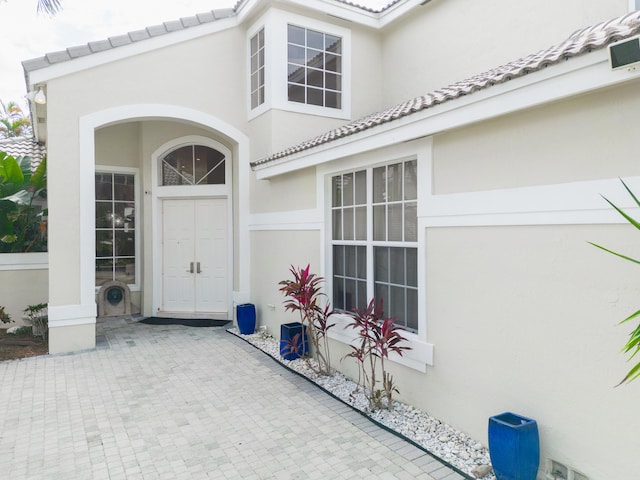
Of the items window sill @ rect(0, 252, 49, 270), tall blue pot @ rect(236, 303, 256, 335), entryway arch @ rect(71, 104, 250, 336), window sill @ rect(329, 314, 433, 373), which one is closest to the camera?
window sill @ rect(329, 314, 433, 373)

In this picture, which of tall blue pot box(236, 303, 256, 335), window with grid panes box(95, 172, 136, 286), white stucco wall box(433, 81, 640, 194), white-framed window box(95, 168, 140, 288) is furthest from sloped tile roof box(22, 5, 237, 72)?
white stucco wall box(433, 81, 640, 194)

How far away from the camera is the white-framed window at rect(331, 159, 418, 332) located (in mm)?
5609

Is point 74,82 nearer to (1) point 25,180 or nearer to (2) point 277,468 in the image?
(1) point 25,180

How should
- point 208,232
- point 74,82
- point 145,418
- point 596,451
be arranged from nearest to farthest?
point 596,451
point 145,418
point 74,82
point 208,232

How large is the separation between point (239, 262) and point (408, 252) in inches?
212

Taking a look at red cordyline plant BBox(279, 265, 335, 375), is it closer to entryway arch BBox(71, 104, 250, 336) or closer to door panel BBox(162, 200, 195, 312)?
entryway arch BBox(71, 104, 250, 336)

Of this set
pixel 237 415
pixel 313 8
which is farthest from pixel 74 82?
pixel 237 415

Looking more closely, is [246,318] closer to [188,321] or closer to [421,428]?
[188,321]

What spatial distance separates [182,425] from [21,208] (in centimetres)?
774

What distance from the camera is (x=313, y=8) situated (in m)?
9.34

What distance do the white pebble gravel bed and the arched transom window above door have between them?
615 centimetres

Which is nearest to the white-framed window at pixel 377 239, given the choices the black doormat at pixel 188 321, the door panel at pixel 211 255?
the black doormat at pixel 188 321

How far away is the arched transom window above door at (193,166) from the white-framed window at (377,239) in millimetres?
4785

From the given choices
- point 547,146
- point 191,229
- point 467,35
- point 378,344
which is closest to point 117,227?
point 191,229
